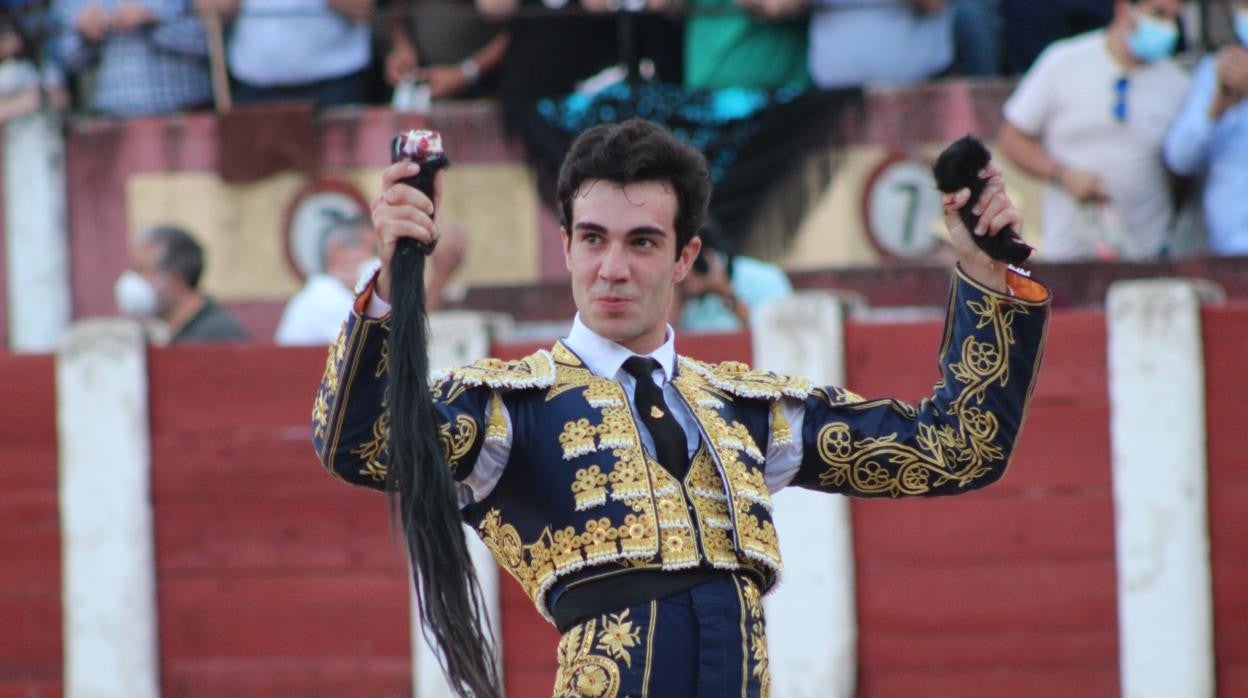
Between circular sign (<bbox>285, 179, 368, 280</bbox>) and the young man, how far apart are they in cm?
459

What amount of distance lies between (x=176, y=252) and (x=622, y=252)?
3.83 m

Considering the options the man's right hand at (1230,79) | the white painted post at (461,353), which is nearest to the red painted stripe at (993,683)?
the white painted post at (461,353)

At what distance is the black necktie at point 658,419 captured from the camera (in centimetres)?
292

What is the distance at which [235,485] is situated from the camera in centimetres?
634

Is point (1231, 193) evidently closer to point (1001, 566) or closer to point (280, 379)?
point (1001, 566)

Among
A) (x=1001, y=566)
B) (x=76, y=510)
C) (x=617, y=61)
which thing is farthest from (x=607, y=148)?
(x=617, y=61)

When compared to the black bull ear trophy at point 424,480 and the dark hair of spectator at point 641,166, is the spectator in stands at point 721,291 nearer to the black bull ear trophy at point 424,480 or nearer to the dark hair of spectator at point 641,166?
the dark hair of spectator at point 641,166

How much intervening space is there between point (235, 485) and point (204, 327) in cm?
56

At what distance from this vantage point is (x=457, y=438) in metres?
2.78

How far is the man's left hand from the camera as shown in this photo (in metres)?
2.95

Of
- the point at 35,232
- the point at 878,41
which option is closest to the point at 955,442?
the point at 878,41

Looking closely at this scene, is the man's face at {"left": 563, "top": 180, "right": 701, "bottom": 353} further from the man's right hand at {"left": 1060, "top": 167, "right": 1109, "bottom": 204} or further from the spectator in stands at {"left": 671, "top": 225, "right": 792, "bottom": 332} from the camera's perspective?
the man's right hand at {"left": 1060, "top": 167, "right": 1109, "bottom": 204}

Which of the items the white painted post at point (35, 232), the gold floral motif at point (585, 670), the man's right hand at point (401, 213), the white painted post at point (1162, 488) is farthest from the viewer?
the white painted post at point (35, 232)

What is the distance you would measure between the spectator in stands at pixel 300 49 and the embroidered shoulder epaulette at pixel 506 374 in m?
4.54
